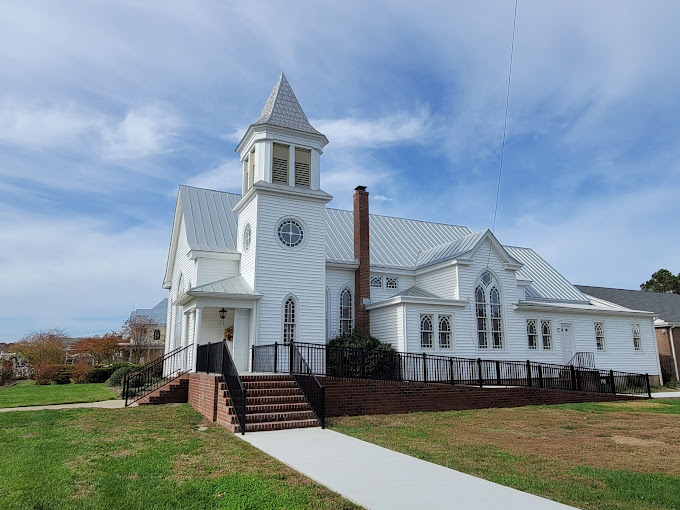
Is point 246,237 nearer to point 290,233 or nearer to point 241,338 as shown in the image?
point 290,233

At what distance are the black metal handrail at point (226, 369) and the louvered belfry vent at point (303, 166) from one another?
8136 mm

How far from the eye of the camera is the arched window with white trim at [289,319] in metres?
19.3

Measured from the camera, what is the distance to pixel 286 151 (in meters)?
21.3

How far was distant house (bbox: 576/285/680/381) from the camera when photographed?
32.1 m

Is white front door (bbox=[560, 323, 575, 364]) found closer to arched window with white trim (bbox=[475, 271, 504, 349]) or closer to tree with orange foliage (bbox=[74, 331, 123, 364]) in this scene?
arched window with white trim (bbox=[475, 271, 504, 349])

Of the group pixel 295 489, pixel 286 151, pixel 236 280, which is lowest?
pixel 295 489

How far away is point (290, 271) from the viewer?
19.9 m

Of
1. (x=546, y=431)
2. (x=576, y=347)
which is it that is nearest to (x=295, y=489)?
(x=546, y=431)

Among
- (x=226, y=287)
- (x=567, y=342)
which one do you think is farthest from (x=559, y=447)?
(x=567, y=342)

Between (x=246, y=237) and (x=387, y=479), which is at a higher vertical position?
(x=246, y=237)

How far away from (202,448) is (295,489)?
3.37 metres

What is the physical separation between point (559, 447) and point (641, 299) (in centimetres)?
3249

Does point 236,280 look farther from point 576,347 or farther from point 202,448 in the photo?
point 576,347

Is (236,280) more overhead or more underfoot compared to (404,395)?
more overhead
